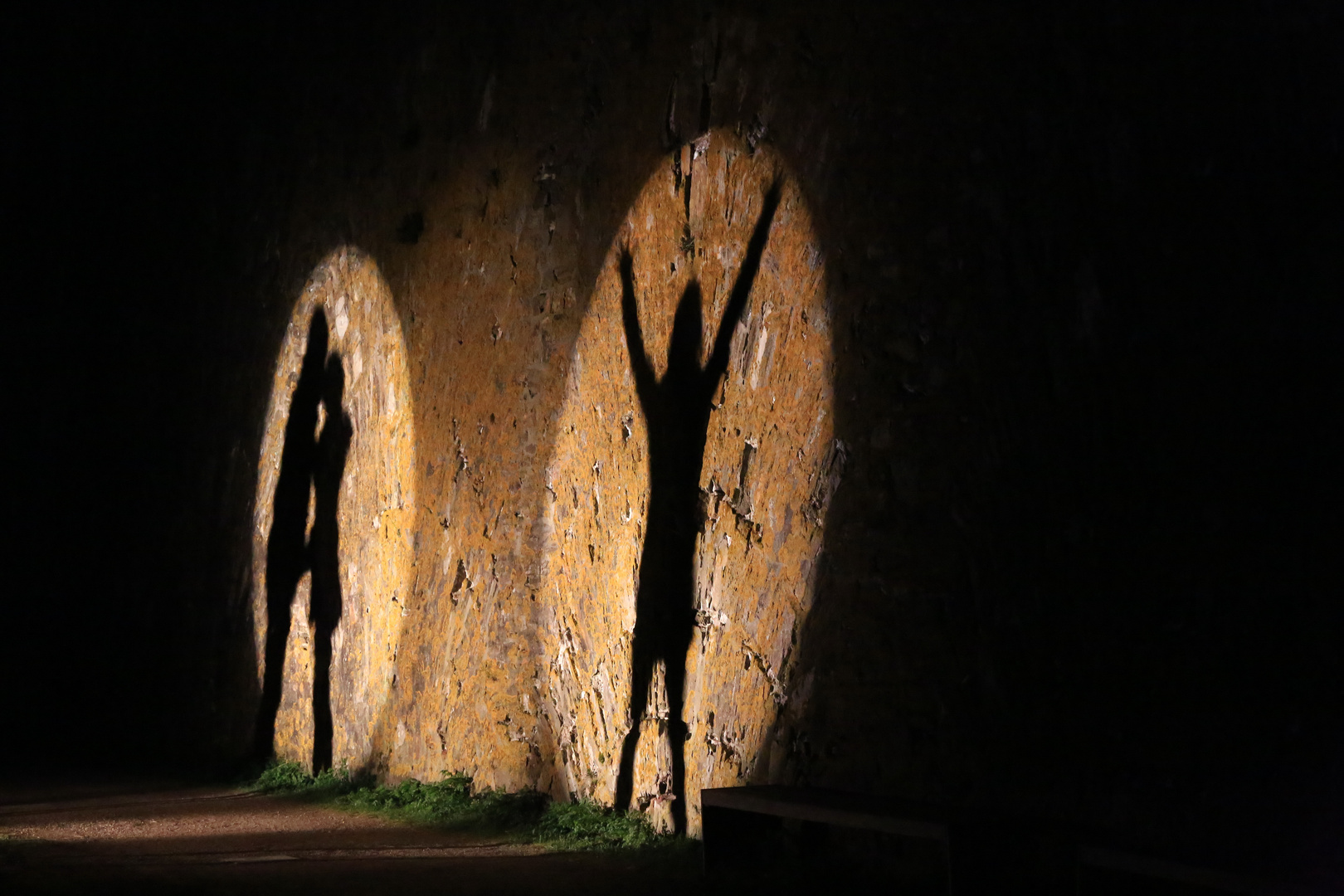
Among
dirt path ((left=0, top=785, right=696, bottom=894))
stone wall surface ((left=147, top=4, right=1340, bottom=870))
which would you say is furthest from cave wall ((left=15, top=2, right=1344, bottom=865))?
dirt path ((left=0, top=785, right=696, bottom=894))

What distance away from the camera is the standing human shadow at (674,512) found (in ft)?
16.2

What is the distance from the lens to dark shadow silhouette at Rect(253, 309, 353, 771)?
7395 millimetres

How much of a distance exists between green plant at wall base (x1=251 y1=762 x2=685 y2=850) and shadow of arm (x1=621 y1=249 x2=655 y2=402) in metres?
1.45

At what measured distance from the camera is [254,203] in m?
8.37

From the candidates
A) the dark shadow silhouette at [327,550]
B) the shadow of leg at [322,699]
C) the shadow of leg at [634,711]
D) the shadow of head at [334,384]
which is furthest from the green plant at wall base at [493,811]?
the shadow of head at [334,384]

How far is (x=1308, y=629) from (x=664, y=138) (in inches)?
113

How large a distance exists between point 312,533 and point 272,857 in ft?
9.22

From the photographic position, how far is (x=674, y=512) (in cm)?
509

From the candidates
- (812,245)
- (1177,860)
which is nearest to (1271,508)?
(1177,860)

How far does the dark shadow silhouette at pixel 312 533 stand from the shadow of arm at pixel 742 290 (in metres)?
2.96

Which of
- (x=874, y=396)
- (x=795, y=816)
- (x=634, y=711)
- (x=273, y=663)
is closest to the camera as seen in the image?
(x=795, y=816)

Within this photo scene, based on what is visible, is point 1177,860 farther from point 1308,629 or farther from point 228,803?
point 228,803

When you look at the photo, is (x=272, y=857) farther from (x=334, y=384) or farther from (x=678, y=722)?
(x=334, y=384)

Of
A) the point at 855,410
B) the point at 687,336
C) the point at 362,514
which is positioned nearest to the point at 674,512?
the point at 687,336
